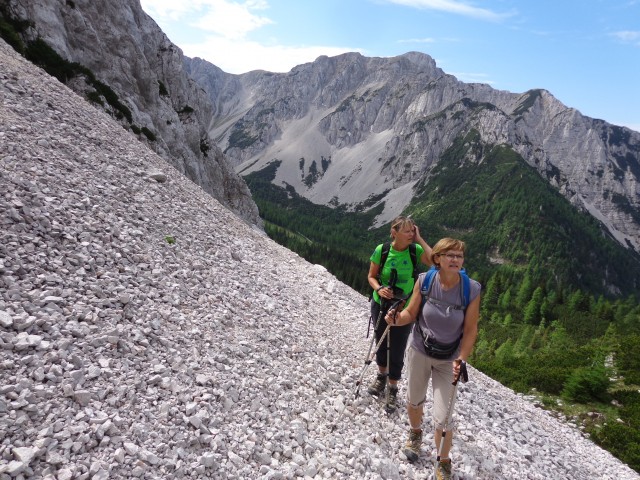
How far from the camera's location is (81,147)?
15711 millimetres

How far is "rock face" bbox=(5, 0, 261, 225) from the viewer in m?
39.4

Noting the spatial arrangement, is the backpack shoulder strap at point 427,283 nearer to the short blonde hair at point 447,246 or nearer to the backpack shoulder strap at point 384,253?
the short blonde hair at point 447,246

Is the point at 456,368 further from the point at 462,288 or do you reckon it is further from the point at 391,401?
the point at 391,401

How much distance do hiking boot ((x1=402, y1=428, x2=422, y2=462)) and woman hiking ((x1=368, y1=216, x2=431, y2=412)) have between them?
124 centimetres

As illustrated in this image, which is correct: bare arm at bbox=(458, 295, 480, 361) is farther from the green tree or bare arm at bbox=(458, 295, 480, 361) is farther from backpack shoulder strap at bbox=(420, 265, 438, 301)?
the green tree

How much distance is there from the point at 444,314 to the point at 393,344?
265cm

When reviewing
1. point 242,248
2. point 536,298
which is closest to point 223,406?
point 242,248

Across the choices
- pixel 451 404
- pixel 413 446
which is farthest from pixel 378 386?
pixel 451 404

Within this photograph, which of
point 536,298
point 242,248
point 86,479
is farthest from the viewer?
point 536,298

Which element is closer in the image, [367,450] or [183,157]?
[367,450]

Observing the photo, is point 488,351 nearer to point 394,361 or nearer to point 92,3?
point 394,361

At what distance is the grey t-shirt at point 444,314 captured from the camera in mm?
7230

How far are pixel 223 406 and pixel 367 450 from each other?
3445mm

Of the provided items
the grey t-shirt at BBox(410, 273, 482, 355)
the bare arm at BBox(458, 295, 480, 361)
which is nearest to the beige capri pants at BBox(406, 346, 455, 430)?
the bare arm at BBox(458, 295, 480, 361)
